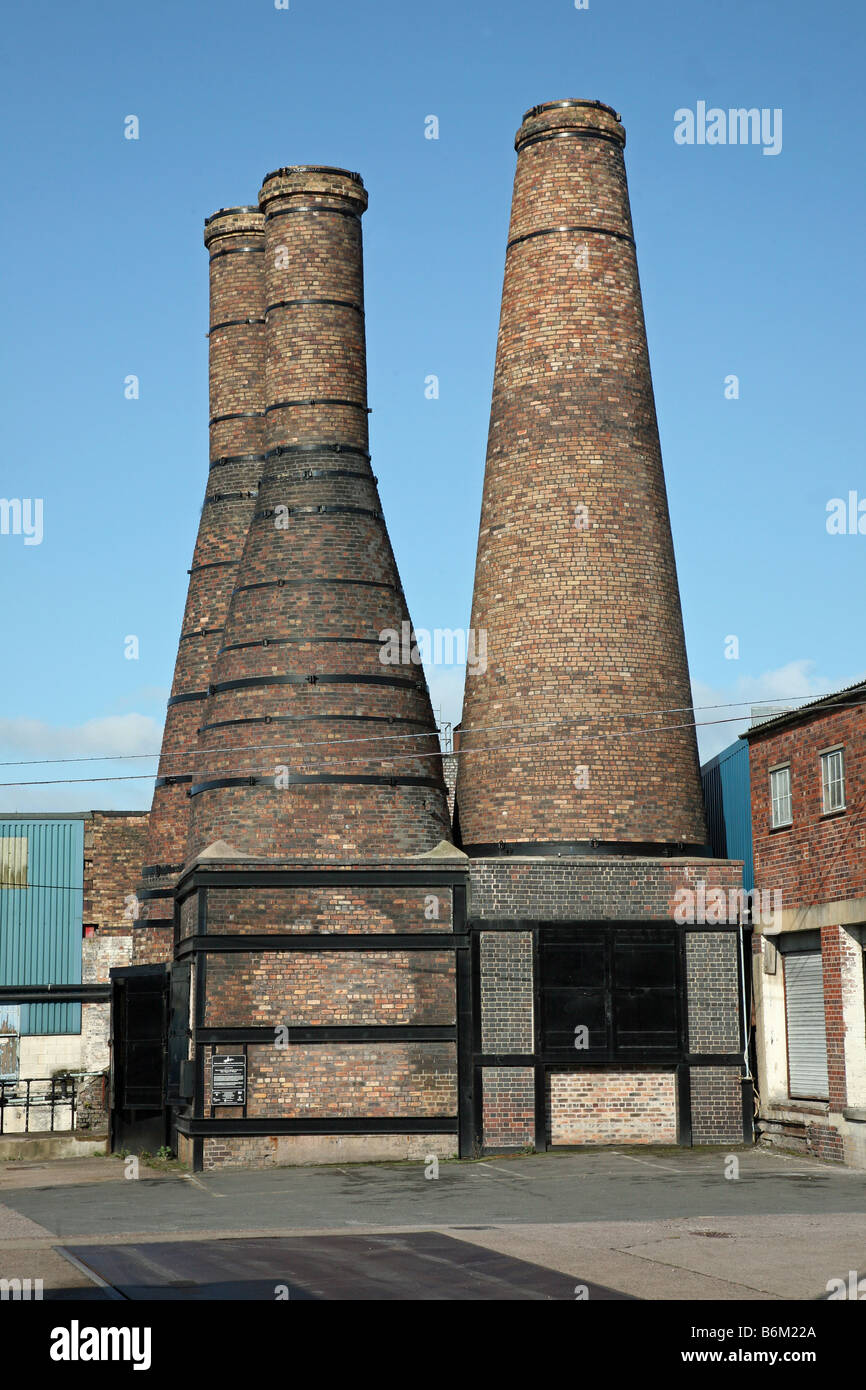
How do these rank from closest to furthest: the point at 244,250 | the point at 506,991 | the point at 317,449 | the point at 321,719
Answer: the point at 506,991
the point at 321,719
the point at 317,449
the point at 244,250

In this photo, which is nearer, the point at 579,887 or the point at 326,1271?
the point at 326,1271

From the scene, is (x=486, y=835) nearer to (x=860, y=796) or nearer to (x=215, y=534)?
(x=860, y=796)

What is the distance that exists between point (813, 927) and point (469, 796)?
571cm

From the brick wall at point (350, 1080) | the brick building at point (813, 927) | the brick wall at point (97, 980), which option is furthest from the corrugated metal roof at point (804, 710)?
the brick wall at point (97, 980)

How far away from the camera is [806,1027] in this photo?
71.5 ft

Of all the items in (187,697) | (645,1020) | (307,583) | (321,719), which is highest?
(307,583)

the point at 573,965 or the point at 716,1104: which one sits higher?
the point at 573,965

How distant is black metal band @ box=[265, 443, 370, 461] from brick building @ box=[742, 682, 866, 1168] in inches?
296

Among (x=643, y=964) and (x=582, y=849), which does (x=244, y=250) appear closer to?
(x=582, y=849)

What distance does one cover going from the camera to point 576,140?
2498cm

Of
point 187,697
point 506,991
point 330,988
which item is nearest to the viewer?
point 330,988

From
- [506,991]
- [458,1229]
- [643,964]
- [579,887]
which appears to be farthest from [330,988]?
[458,1229]

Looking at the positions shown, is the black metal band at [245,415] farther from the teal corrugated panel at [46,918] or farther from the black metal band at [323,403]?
the teal corrugated panel at [46,918]
